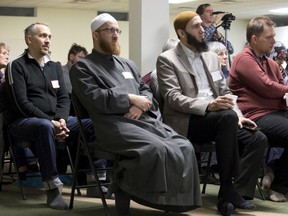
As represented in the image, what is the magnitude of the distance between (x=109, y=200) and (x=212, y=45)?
189 cm

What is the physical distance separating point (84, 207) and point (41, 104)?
84 cm

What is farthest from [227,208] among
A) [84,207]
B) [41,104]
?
[41,104]

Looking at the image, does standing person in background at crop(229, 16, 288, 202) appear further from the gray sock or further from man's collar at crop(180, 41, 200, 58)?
the gray sock

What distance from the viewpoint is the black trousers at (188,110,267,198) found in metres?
3.23

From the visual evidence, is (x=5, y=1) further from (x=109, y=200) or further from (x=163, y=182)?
(x=163, y=182)

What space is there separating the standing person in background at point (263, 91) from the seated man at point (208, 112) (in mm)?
200

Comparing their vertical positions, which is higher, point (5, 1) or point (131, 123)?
point (5, 1)

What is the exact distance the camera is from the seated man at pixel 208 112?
324 centimetres

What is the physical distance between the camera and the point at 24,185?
4293 millimetres

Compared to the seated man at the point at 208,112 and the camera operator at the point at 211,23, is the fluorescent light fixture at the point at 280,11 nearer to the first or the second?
the camera operator at the point at 211,23

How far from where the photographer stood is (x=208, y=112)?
3.34 m

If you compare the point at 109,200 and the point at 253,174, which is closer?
the point at 253,174

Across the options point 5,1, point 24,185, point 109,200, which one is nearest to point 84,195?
point 109,200

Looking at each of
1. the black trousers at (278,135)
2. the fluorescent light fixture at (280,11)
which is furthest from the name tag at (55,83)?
the fluorescent light fixture at (280,11)
